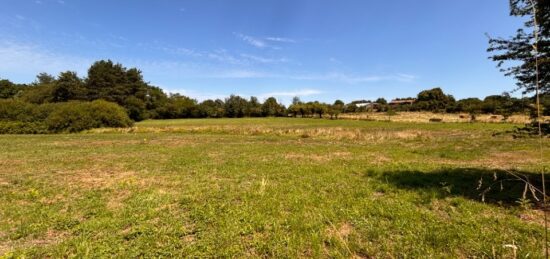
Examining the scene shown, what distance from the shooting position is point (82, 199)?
6719mm

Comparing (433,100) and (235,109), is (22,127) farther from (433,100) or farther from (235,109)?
(433,100)

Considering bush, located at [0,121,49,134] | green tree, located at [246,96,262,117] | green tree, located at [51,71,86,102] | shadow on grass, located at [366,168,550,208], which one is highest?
green tree, located at [51,71,86,102]

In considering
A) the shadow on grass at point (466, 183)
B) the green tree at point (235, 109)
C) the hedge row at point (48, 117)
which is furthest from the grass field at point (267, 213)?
the green tree at point (235, 109)

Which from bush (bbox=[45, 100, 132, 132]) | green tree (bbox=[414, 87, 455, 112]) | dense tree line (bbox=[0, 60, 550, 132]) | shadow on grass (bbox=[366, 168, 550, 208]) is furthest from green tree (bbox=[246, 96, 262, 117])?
shadow on grass (bbox=[366, 168, 550, 208])

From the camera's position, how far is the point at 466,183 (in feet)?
24.4

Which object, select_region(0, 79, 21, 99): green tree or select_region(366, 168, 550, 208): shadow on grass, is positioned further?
select_region(0, 79, 21, 99): green tree

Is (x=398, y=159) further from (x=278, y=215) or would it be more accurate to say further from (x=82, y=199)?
(x=82, y=199)

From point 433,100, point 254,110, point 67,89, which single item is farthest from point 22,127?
point 433,100

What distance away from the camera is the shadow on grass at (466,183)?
6172 millimetres

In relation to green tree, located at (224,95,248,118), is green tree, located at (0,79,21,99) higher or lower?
higher

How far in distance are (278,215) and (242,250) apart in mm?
1388

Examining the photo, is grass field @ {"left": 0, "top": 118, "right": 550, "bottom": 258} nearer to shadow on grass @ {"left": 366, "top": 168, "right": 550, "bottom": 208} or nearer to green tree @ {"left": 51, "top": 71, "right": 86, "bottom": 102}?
shadow on grass @ {"left": 366, "top": 168, "right": 550, "bottom": 208}

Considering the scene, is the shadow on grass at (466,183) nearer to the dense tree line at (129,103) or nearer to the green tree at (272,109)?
the dense tree line at (129,103)

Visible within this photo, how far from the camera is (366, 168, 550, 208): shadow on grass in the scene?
20.2 ft
